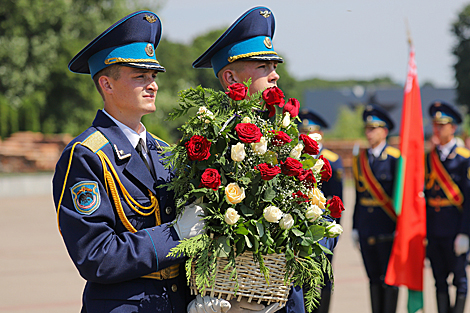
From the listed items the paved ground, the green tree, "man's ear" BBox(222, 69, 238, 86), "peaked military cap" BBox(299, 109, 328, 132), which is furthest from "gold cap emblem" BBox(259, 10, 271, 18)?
the green tree

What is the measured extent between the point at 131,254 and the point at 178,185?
30 cm

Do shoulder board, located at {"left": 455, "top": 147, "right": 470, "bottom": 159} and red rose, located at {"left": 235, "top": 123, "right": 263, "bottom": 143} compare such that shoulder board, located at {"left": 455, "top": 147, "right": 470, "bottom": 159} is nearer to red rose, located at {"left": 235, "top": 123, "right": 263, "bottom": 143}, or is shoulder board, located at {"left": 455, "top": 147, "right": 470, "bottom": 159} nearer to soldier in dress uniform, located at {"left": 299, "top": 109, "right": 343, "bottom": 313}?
soldier in dress uniform, located at {"left": 299, "top": 109, "right": 343, "bottom": 313}

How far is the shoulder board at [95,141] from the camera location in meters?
2.27

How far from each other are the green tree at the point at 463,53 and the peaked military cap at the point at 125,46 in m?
41.1

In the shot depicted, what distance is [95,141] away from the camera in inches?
91.1

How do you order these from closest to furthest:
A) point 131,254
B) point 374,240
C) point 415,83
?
point 131,254 < point 415,83 < point 374,240

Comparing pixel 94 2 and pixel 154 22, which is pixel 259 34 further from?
pixel 94 2

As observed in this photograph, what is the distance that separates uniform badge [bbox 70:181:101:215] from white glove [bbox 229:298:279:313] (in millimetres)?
617

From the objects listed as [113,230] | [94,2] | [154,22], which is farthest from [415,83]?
[94,2]

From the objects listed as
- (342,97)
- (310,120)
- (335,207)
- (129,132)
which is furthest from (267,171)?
(342,97)

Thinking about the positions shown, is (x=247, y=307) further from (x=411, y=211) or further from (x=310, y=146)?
(x=411, y=211)

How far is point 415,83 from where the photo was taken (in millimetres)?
5895


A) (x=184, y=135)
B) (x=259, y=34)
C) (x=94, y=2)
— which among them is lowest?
(x=184, y=135)

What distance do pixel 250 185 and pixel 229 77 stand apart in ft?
2.37
